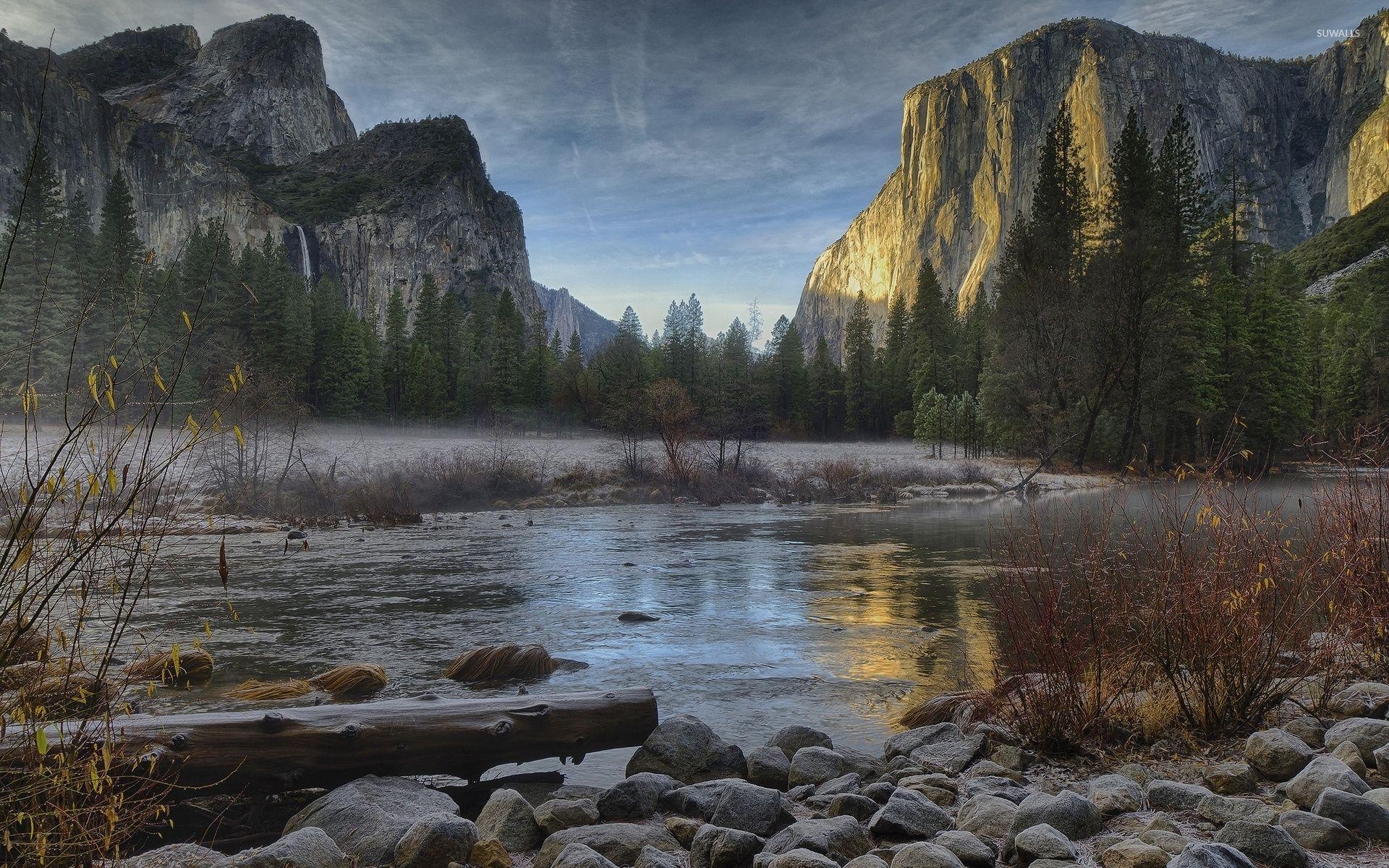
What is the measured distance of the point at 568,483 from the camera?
34.8m

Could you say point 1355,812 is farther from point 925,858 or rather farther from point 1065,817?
point 925,858

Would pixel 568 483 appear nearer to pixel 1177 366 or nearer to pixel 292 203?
pixel 1177 366

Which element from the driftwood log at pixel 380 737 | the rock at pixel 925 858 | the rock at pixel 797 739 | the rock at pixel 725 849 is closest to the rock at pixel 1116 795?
the rock at pixel 925 858

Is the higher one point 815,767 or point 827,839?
point 827,839

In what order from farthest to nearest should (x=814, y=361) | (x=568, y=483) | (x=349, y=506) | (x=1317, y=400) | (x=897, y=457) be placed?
(x=814, y=361) < (x=1317, y=400) < (x=897, y=457) < (x=568, y=483) < (x=349, y=506)

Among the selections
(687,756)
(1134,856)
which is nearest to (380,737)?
(687,756)

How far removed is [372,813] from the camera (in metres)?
4.98

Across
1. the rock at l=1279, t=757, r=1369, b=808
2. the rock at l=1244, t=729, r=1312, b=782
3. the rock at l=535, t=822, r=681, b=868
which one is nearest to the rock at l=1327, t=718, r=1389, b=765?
the rock at l=1244, t=729, r=1312, b=782

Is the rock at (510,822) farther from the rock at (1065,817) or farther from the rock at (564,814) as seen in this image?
the rock at (1065,817)

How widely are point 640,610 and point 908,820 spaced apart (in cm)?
860

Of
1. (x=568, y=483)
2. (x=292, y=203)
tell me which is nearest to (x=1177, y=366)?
(x=568, y=483)

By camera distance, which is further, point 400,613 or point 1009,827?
point 400,613

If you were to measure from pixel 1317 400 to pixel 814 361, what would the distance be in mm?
46048

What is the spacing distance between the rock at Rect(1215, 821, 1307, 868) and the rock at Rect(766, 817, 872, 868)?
5.77ft
